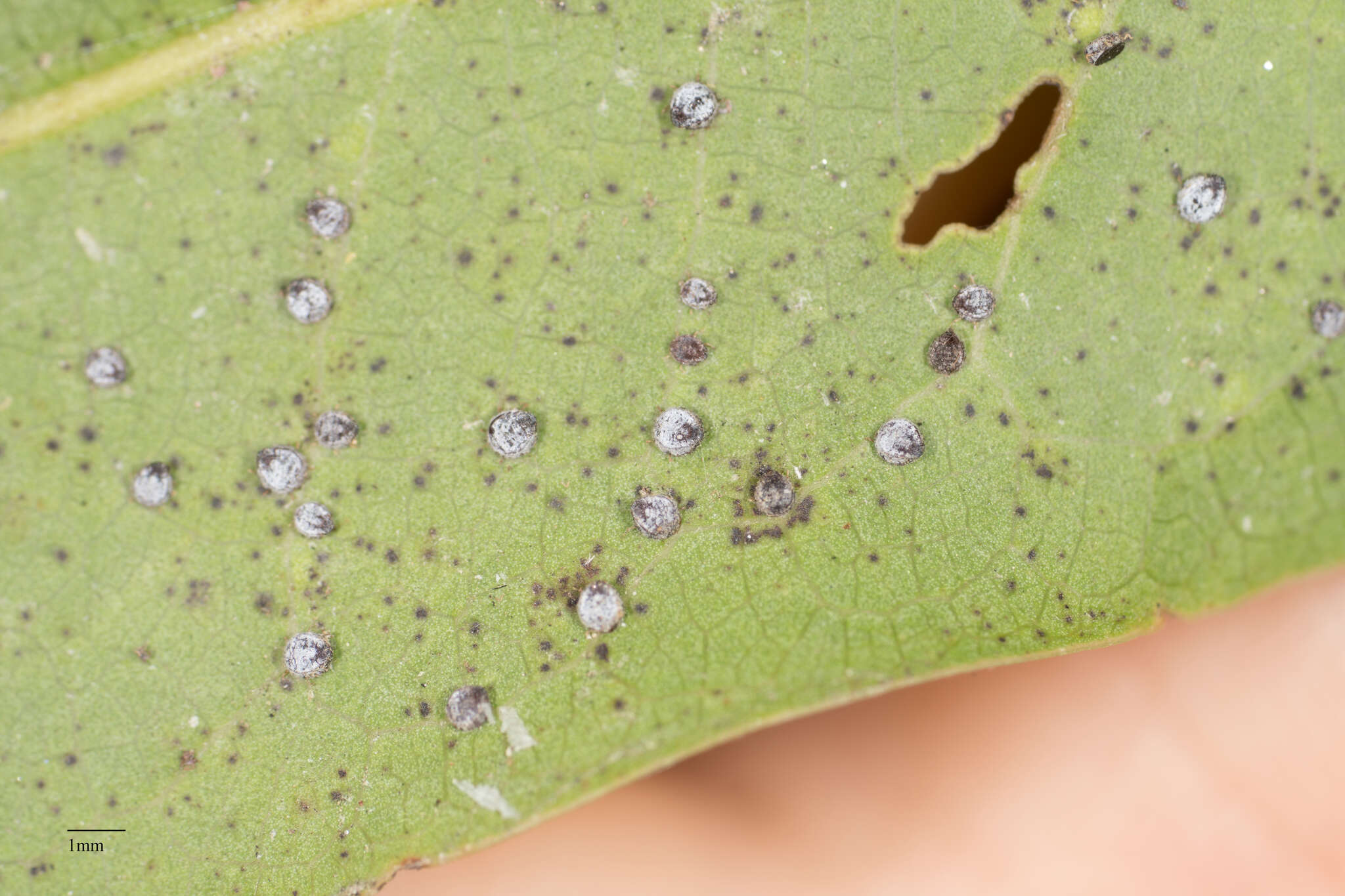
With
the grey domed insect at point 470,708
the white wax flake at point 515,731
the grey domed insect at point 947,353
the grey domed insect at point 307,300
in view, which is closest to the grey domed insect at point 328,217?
the grey domed insect at point 307,300

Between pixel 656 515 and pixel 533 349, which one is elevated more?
pixel 533 349

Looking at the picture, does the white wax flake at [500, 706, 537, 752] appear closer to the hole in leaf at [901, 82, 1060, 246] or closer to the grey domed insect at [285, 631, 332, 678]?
the grey domed insect at [285, 631, 332, 678]

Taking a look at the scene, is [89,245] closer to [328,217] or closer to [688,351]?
[328,217]

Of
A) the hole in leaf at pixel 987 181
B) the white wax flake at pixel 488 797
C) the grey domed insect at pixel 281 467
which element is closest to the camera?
the white wax flake at pixel 488 797

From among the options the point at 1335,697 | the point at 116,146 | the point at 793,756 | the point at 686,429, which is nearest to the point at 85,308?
the point at 116,146

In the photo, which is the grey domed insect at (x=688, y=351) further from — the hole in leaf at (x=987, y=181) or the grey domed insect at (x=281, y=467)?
the grey domed insect at (x=281, y=467)

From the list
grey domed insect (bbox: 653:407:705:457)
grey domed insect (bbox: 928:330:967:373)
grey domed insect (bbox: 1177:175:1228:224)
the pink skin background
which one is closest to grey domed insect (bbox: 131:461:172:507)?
the pink skin background

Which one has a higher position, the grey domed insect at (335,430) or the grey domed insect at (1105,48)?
the grey domed insect at (1105,48)

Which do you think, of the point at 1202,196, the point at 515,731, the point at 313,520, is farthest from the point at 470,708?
the point at 1202,196
